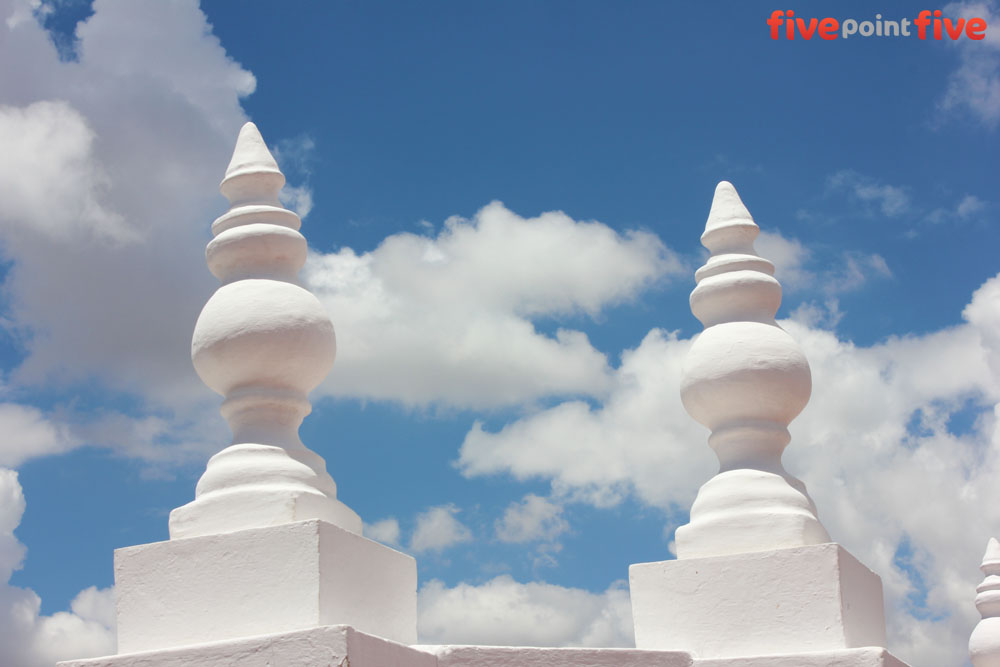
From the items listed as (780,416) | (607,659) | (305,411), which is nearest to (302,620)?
(305,411)

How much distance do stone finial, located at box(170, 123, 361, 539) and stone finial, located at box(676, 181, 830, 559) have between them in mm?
2279

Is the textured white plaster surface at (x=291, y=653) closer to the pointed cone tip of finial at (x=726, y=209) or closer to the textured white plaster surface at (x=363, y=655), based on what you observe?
the textured white plaster surface at (x=363, y=655)

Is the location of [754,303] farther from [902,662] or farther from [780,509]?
[902,662]

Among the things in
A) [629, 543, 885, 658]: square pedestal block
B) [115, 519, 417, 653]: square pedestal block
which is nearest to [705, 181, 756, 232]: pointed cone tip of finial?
[629, 543, 885, 658]: square pedestal block

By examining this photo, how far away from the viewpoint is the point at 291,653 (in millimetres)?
→ 4363

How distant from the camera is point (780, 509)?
6383mm

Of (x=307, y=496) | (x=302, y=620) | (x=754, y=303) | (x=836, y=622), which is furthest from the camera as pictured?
(x=754, y=303)

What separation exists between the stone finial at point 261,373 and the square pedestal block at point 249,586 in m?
0.20

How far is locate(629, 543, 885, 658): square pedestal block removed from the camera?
19.7ft

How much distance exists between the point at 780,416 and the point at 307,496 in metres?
3.10

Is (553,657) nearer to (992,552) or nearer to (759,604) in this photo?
(759,604)

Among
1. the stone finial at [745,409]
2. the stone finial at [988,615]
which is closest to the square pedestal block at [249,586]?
the stone finial at [745,409]

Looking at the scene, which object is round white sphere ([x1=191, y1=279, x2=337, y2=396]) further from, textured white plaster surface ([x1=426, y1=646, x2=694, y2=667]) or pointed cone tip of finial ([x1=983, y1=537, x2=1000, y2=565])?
pointed cone tip of finial ([x1=983, y1=537, x2=1000, y2=565])

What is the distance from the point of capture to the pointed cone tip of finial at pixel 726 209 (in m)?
7.41
